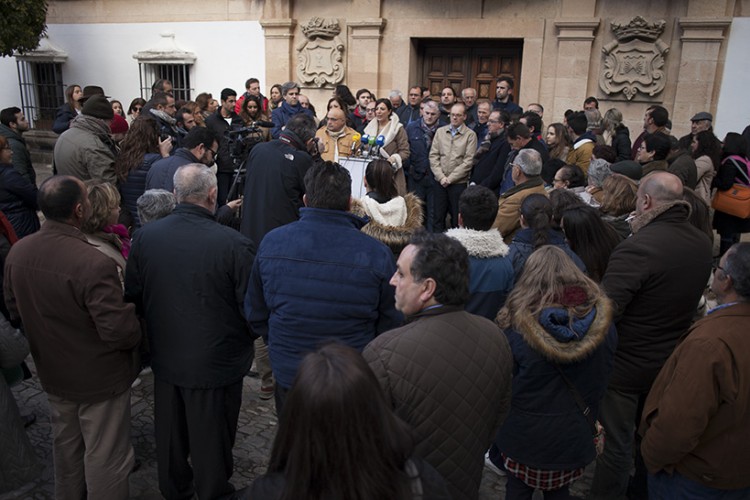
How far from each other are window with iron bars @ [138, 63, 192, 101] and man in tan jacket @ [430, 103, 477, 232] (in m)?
7.96

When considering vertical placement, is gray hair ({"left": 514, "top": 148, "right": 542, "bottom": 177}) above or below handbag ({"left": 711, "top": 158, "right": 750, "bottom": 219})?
above

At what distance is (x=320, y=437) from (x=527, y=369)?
147cm

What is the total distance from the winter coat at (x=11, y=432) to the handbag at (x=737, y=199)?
7.14 metres

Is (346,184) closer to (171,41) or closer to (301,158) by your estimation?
(301,158)

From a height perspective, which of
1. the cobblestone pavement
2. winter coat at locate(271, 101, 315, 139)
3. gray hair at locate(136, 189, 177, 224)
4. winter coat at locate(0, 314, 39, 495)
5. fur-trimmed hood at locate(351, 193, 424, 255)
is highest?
winter coat at locate(271, 101, 315, 139)

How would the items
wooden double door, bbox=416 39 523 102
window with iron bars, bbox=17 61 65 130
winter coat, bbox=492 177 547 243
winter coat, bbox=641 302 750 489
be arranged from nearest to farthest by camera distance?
winter coat, bbox=641 302 750 489 → winter coat, bbox=492 177 547 243 → wooden double door, bbox=416 39 523 102 → window with iron bars, bbox=17 61 65 130

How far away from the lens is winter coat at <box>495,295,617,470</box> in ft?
8.64

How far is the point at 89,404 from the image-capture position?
3.17 metres

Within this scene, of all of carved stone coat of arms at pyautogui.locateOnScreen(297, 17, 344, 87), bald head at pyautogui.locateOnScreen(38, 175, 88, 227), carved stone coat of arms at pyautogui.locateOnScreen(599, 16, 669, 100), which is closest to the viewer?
bald head at pyautogui.locateOnScreen(38, 175, 88, 227)

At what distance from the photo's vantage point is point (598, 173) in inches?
A: 206

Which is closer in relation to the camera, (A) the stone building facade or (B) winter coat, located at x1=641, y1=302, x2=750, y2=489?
(B) winter coat, located at x1=641, y1=302, x2=750, y2=489

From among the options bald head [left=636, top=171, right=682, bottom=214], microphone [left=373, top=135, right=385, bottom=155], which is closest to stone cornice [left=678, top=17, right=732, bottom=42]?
microphone [left=373, top=135, right=385, bottom=155]

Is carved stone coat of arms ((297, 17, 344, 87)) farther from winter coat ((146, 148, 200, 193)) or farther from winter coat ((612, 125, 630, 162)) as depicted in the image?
winter coat ((146, 148, 200, 193))

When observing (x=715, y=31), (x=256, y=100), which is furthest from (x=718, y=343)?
(x=715, y=31)
